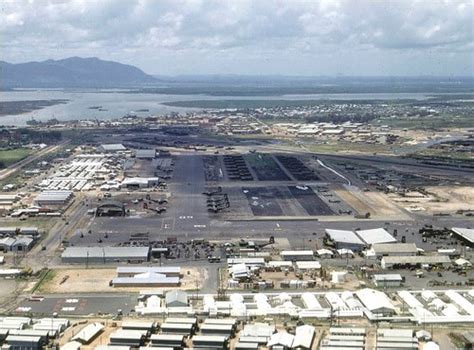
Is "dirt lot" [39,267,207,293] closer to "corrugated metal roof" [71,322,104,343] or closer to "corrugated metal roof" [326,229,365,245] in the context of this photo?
"corrugated metal roof" [71,322,104,343]

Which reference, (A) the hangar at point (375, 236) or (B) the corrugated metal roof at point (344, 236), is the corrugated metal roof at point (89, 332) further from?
(A) the hangar at point (375, 236)

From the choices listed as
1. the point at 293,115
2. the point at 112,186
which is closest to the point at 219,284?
the point at 112,186

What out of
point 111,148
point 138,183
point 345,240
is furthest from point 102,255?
point 111,148

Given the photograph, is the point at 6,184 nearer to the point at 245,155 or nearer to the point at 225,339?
the point at 245,155

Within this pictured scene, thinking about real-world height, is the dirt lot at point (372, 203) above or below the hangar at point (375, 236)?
below

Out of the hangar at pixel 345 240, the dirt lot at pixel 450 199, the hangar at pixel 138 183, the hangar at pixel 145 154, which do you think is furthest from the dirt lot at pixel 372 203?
the hangar at pixel 145 154

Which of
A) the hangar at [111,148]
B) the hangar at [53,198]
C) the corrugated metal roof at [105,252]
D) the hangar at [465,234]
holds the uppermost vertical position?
the corrugated metal roof at [105,252]

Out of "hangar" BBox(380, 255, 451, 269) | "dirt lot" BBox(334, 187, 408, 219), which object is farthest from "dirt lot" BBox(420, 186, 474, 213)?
"hangar" BBox(380, 255, 451, 269)
